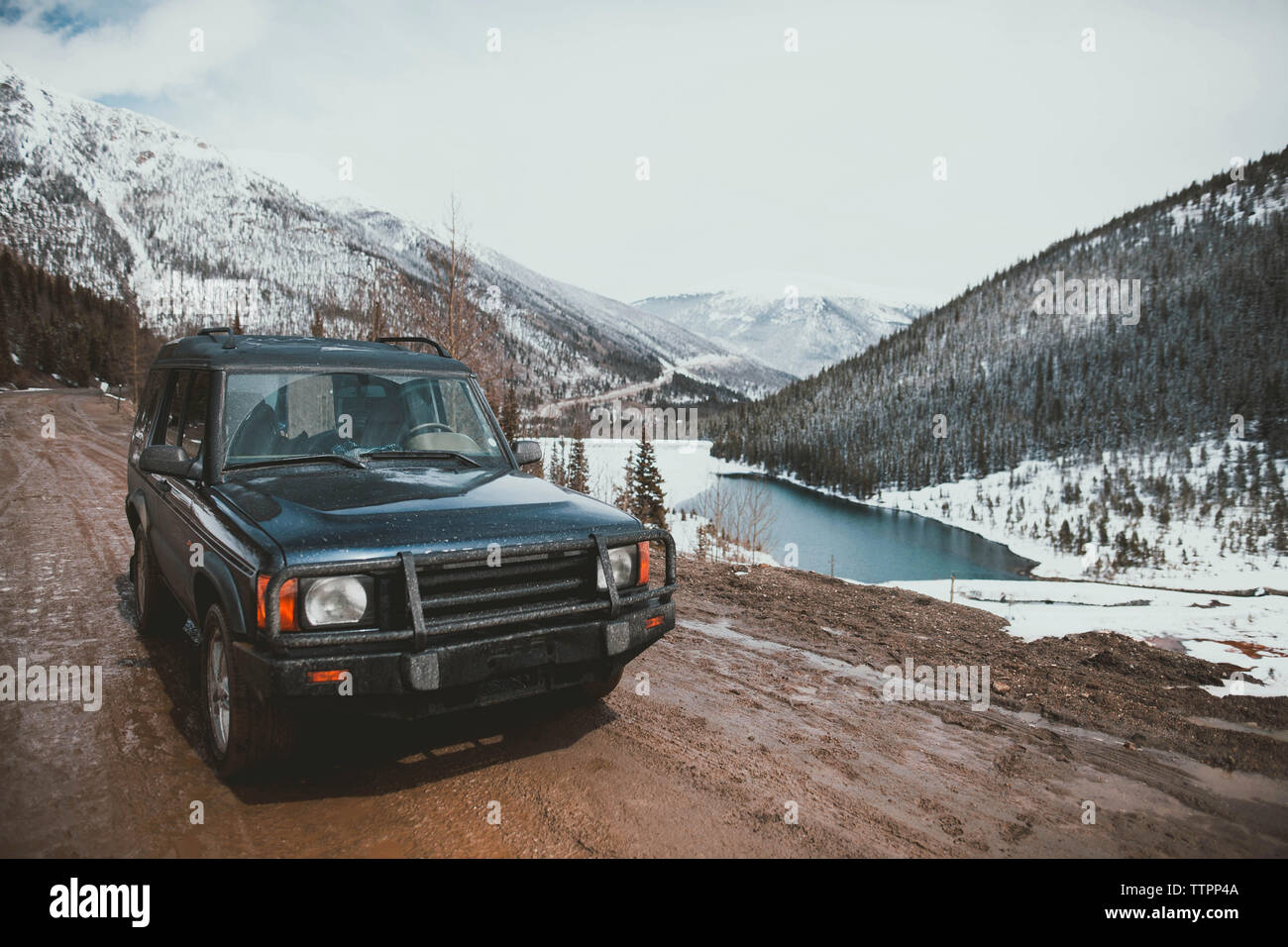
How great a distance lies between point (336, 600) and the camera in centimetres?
310

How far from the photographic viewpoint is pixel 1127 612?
375 inches

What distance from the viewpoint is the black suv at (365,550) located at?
302 cm

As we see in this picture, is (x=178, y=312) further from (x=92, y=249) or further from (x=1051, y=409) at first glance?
(x=1051, y=409)

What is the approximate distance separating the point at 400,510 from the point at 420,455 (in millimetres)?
1137

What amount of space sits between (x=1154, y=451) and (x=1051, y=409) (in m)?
17.3

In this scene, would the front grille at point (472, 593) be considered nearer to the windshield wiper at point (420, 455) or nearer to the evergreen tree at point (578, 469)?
the windshield wiper at point (420, 455)

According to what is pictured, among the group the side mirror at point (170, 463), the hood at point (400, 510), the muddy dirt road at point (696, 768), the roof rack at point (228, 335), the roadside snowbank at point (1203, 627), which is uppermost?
the roof rack at point (228, 335)

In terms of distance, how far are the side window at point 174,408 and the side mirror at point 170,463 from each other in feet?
2.69

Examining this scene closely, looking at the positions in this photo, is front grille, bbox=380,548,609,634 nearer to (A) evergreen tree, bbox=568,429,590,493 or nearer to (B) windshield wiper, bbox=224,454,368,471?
(B) windshield wiper, bbox=224,454,368,471

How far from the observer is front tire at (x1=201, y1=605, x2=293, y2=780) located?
3.22 metres

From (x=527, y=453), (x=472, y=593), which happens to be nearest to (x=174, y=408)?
(x=527, y=453)

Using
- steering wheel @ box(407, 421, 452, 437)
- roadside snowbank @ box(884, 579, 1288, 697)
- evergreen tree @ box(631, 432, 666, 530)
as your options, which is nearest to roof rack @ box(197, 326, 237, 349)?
steering wheel @ box(407, 421, 452, 437)

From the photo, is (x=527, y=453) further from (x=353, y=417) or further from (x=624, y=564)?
(x=624, y=564)

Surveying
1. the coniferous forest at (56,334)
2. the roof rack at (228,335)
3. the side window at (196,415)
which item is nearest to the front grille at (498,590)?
the side window at (196,415)
